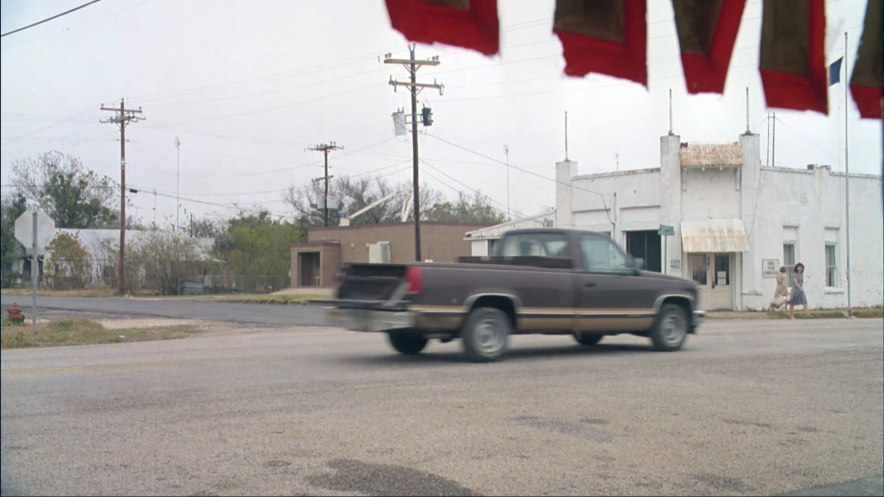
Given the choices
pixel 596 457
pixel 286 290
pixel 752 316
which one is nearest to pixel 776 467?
pixel 596 457

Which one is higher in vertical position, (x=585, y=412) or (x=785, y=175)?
(x=785, y=175)

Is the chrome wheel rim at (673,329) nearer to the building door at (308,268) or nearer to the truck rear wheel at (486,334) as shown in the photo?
the truck rear wheel at (486,334)

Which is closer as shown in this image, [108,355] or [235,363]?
Answer: [235,363]

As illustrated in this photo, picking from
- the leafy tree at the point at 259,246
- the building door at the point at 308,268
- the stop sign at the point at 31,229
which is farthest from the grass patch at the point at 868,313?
the stop sign at the point at 31,229

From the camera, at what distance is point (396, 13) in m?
2.33

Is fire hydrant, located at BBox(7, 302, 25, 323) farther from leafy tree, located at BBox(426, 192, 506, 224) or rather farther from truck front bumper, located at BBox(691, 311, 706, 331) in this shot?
truck front bumper, located at BBox(691, 311, 706, 331)

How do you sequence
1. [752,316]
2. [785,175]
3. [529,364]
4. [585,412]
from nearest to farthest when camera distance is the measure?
[585,412] < [529,364] < [785,175] < [752,316]

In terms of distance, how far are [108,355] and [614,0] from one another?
38.4ft

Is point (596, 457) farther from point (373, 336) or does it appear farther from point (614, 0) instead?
point (373, 336)

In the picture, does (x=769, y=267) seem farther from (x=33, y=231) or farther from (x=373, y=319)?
(x=33, y=231)

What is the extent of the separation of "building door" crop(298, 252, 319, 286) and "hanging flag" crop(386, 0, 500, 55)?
9892mm

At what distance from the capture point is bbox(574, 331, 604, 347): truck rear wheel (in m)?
12.2

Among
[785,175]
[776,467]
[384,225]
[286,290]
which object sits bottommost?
[776,467]

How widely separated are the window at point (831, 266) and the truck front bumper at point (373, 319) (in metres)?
10.8
